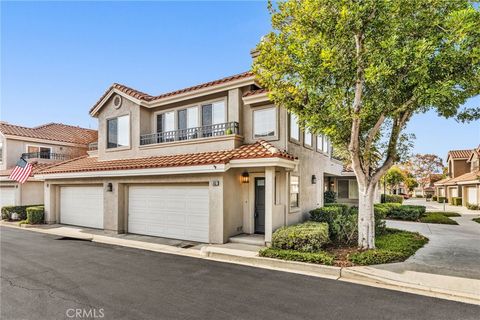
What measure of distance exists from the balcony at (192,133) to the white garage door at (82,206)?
3.87 metres

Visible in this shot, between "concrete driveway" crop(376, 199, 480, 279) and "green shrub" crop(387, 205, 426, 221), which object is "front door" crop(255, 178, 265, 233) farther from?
"green shrub" crop(387, 205, 426, 221)

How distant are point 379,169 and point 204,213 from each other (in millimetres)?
6721

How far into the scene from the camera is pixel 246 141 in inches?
471

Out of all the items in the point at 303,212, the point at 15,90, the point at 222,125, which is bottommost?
the point at 303,212

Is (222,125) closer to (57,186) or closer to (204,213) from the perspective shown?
(204,213)

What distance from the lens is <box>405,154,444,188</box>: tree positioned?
64.4 metres

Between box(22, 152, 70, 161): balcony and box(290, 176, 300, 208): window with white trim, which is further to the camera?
box(22, 152, 70, 161): balcony

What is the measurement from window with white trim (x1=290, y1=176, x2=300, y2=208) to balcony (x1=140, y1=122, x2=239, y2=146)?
3339mm

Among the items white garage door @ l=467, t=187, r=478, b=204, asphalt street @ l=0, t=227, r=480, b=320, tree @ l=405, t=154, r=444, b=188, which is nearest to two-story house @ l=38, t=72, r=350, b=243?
asphalt street @ l=0, t=227, r=480, b=320

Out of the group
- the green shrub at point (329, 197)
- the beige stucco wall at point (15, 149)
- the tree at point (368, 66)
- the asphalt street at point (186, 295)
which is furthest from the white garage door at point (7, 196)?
the green shrub at point (329, 197)

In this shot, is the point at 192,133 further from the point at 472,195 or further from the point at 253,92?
the point at 472,195

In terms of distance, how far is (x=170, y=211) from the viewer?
1195cm

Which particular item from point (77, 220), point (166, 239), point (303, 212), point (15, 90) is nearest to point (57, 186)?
point (77, 220)

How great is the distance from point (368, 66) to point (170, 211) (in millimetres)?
9419
